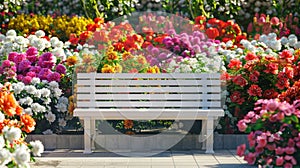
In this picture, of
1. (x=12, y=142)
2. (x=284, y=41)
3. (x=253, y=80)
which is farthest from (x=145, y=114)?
(x=284, y=41)

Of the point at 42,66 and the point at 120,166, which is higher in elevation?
the point at 42,66

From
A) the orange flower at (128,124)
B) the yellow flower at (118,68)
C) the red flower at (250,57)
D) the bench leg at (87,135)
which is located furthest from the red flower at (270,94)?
the bench leg at (87,135)

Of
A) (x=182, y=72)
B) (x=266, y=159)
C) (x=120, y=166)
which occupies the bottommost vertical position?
(x=120, y=166)

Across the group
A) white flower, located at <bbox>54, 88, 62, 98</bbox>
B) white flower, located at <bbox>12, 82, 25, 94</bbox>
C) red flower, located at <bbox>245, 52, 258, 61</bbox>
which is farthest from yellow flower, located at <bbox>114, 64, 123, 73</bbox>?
red flower, located at <bbox>245, 52, 258, 61</bbox>

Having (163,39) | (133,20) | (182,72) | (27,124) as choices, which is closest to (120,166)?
(27,124)

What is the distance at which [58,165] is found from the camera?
4574 mm

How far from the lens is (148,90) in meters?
5.37

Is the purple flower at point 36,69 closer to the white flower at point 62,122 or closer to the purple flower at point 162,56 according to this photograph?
the white flower at point 62,122

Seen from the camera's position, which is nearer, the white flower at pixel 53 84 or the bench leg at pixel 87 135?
the bench leg at pixel 87 135

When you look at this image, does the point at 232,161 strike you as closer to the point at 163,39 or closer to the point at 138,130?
the point at 138,130

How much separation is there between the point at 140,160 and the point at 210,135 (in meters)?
0.72

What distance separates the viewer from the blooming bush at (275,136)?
3.11m

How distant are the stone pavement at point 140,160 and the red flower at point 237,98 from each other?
1.65 feet

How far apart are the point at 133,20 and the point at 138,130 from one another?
3067 millimetres
